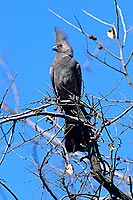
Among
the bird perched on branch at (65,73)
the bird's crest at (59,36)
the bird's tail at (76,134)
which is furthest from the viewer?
the bird's crest at (59,36)

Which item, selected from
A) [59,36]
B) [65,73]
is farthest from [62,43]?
[65,73]

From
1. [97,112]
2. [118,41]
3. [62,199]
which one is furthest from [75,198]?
[118,41]

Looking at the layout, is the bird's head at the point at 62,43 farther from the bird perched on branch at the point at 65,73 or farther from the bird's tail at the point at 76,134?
the bird's tail at the point at 76,134

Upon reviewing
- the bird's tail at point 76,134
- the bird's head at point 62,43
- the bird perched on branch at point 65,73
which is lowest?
the bird's tail at point 76,134

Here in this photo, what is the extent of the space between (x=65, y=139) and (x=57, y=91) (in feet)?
5.47

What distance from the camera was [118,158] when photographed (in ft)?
12.9

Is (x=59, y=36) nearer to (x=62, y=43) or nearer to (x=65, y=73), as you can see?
(x=62, y=43)

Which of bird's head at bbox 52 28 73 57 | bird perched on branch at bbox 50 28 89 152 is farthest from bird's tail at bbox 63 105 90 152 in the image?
bird's head at bbox 52 28 73 57

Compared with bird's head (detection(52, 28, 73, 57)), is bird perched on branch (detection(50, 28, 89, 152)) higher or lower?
lower

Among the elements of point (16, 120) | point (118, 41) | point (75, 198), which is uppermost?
point (16, 120)

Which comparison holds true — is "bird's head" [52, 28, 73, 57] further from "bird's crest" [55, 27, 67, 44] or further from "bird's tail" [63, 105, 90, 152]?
"bird's tail" [63, 105, 90, 152]

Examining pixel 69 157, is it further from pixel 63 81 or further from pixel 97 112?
pixel 63 81

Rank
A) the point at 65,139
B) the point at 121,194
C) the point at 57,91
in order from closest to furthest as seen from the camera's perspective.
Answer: the point at 121,194 < the point at 65,139 < the point at 57,91

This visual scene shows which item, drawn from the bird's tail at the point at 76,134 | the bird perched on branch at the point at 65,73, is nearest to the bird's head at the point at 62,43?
the bird perched on branch at the point at 65,73
